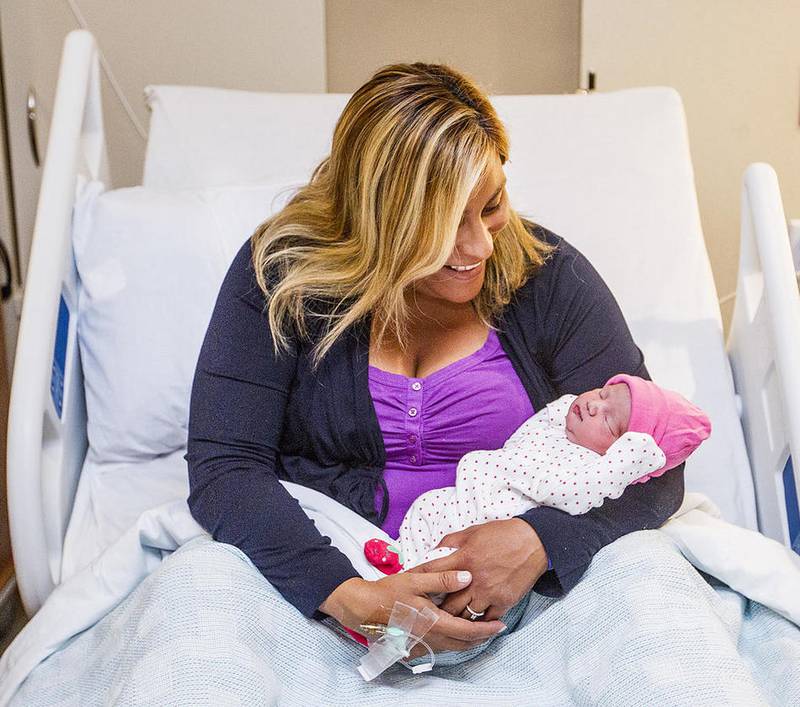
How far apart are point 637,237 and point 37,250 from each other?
1.03m

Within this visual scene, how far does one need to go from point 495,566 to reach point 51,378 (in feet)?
2.54

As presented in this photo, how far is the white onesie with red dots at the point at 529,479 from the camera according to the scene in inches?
51.0

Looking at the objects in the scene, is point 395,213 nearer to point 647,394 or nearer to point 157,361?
point 647,394

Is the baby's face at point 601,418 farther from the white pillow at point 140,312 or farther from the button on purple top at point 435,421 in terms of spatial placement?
the white pillow at point 140,312

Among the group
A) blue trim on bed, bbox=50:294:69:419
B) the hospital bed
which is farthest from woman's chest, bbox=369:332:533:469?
blue trim on bed, bbox=50:294:69:419

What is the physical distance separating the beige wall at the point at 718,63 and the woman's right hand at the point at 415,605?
1.68m

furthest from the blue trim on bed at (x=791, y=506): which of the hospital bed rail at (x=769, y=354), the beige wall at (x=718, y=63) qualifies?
the beige wall at (x=718, y=63)

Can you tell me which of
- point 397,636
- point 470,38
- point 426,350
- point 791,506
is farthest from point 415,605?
point 470,38

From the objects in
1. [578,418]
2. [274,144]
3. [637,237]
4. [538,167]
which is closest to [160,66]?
[274,144]

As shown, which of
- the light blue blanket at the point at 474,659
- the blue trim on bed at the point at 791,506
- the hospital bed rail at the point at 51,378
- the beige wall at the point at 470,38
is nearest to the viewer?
the light blue blanket at the point at 474,659

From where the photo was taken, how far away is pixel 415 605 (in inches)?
48.6

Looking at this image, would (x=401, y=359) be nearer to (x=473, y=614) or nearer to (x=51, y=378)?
(x=473, y=614)

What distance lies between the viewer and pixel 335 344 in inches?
60.0

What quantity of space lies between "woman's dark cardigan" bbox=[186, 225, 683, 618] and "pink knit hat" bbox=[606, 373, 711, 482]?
0.20 ft
